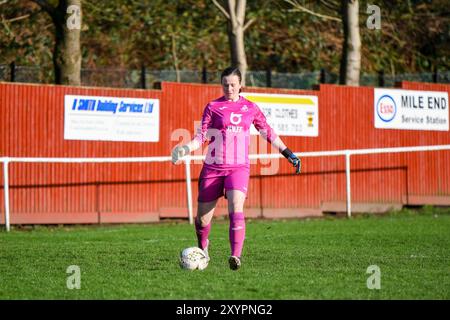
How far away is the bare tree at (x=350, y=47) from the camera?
25688 mm

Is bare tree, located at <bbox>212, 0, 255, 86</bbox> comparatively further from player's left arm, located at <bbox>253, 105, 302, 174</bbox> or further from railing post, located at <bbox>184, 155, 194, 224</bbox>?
player's left arm, located at <bbox>253, 105, 302, 174</bbox>

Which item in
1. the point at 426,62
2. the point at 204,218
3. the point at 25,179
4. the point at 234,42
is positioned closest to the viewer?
the point at 204,218

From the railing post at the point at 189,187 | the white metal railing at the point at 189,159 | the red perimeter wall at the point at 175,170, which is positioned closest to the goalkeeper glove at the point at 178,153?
the white metal railing at the point at 189,159

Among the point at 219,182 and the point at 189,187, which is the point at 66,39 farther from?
the point at 219,182

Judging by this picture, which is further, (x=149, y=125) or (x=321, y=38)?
(x=321, y=38)

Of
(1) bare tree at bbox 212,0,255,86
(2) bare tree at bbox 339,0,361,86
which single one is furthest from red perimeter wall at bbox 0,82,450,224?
(1) bare tree at bbox 212,0,255,86

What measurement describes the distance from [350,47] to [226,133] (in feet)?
49.9

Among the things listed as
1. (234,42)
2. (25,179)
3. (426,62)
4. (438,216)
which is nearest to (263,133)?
(25,179)

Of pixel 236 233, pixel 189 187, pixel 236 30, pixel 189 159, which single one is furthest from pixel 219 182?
pixel 236 30

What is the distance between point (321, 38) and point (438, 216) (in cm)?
1239

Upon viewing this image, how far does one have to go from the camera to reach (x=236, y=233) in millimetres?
10961

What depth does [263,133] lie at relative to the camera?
11.7m
